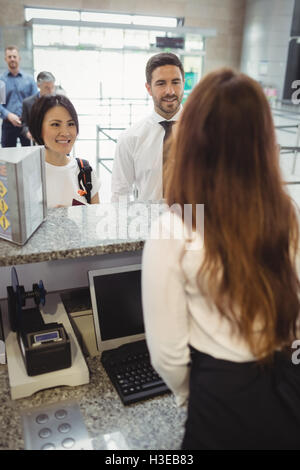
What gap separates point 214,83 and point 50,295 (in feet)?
3.32

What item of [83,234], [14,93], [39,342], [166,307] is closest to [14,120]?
[14,93]

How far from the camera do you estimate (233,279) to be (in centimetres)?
88

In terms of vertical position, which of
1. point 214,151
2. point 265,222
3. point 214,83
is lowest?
point 265,222

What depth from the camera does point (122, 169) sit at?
9.55 ft

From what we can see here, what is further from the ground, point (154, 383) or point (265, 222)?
point (265, 222)

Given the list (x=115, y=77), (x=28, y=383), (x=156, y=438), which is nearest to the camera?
(x=156, y=438)

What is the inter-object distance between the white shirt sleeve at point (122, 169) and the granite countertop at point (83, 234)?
1330mm

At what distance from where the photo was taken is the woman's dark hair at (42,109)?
222 cm

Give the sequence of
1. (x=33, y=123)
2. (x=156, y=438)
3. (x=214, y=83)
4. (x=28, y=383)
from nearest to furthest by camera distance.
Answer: (x=214, y=83)
(x=156, y=438)
(x=28, y=383)
(x=33, y=123)

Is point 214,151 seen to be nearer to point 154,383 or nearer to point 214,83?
point 214,83

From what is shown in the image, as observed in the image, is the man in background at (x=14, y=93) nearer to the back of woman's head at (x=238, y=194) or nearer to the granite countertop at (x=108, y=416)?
the granite countertop at (x=108, y=416)

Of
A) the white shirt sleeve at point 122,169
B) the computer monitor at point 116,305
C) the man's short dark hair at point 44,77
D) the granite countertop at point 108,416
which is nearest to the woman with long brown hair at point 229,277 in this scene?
the granite countertop at point 108,416

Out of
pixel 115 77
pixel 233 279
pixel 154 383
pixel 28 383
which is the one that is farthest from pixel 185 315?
pixel 115 77

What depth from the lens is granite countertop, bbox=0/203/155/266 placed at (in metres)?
1.17
